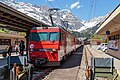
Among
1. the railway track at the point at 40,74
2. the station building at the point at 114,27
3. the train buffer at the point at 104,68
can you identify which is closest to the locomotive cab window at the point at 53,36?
the railway track at the point at 40,74

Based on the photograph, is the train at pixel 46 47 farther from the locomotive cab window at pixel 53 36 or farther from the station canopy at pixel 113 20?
the station canopy at pixel 113 20

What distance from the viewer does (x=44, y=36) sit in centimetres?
1586

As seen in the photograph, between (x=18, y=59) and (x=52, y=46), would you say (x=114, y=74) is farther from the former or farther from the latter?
(x=52, y=46)

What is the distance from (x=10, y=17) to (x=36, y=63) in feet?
18.9

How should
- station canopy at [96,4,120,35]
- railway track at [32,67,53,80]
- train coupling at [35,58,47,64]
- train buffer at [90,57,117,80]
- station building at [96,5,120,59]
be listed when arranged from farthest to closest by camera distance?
station building at [96,5,120,59]
station canopy at [96,4,120,35]
train coupling at [35,58,47,64]
railway track at [32,67,53,80]
train buffer at [90,57,117,80]

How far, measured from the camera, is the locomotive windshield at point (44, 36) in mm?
15538

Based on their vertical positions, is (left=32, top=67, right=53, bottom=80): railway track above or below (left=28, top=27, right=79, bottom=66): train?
below

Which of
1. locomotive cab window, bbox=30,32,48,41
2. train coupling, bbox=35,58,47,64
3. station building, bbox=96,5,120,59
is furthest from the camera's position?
station building, bbox=96,5,120,59

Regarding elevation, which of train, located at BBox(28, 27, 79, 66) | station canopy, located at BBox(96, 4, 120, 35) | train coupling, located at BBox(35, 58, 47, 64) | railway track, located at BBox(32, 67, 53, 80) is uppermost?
station canopy, located at BBox(96, 4, 120, 35)

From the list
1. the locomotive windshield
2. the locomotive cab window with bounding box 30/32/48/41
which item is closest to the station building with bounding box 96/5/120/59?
the locomotive windshield

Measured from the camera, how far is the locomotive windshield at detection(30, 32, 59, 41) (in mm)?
15538

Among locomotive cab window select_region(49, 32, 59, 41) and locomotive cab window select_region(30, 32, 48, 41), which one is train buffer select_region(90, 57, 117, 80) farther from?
locomotive cab window select_region(30, 32, 48, 41)

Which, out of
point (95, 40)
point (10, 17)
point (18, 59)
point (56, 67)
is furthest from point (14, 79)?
point (95, 40)

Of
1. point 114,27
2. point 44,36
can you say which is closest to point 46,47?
point 44,36
